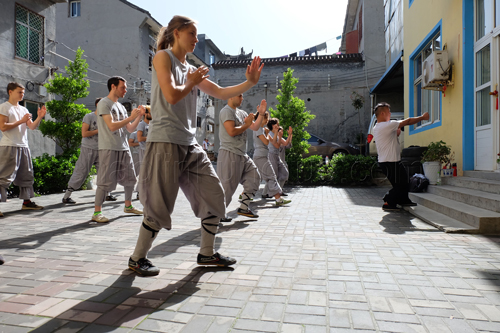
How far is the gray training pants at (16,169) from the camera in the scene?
588 cm

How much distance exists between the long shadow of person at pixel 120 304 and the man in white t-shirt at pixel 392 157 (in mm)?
4648

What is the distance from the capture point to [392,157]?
648 centimetres

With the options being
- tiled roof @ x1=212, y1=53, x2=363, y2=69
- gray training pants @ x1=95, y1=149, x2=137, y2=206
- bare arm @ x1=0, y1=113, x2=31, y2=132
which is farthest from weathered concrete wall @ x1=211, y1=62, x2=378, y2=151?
bare arm @ x1=0, y1=113, x2=31, y2=132

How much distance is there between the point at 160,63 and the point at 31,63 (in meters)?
13.4

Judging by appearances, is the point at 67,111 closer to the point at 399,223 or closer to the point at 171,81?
the point at 171,81

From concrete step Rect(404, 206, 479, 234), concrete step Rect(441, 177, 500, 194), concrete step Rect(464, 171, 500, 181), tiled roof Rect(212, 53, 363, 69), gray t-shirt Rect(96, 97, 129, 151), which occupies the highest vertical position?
tiled roof Rect(212, 53, 363, 69)

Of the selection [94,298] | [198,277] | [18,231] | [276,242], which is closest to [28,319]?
[94,298]

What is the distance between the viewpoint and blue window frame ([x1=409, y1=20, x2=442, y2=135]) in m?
9.46

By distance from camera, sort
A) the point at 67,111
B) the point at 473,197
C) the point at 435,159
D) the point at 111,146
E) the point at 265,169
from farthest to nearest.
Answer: the point at 67,111 < the point at 435,159 < the point at 265,169 < the point at 473,197 < the point at 111,146

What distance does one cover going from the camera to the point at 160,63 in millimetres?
2699

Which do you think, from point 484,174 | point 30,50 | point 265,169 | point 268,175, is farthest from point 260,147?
point 30,50

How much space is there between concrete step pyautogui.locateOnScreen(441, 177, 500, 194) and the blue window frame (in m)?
2.10

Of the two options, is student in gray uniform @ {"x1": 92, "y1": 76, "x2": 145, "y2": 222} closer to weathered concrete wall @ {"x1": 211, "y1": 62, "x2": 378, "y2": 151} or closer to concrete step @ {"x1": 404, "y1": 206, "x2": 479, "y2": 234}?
concrete step @ {"x1": 404, "y1": 206, "x2": 479, "y2": 234}

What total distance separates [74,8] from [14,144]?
2465cm
